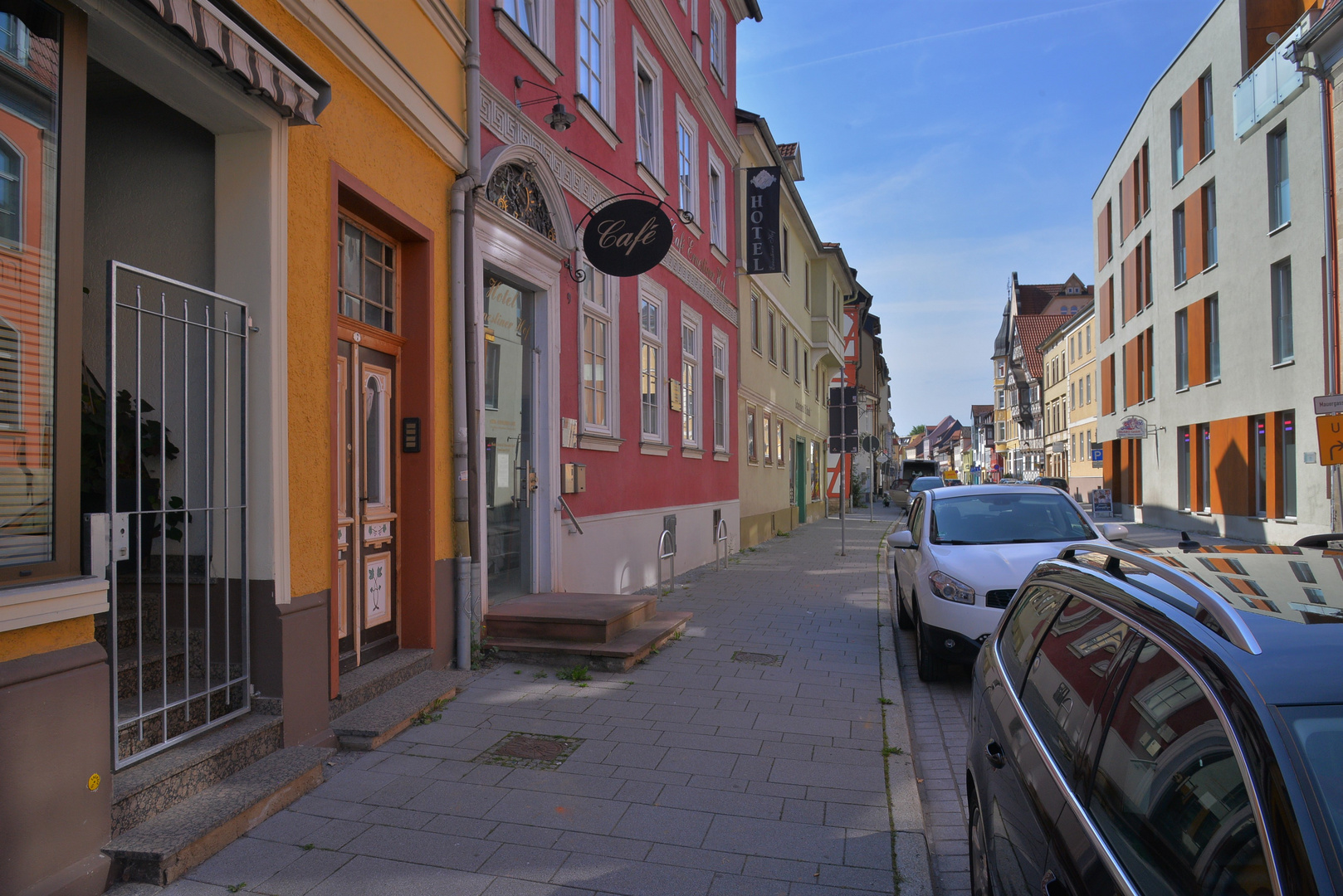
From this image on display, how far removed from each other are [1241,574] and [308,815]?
385cm

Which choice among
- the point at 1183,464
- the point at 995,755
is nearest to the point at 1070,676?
the point at 995,755

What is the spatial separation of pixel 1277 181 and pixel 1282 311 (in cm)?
297

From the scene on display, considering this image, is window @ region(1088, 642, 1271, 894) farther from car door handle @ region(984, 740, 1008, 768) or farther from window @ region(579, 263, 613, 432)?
window @ region(579, 263, 613, 432)

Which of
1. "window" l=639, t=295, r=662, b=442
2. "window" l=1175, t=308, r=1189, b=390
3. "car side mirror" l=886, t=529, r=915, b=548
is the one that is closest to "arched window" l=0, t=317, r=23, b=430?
"car side mirror" l=886, t=529, r=915, b=548

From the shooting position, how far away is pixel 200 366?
4.56 meters

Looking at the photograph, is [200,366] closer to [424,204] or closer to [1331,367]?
[424,204]

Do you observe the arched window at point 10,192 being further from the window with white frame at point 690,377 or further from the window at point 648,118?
the window with white frame at point 690,377

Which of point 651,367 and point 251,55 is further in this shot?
point 651,367

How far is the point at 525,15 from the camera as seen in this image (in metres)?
8.30

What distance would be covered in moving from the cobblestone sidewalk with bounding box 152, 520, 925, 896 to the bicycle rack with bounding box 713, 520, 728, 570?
25.0 feet

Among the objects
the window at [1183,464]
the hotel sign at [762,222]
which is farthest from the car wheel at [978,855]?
the window at [1183,464]

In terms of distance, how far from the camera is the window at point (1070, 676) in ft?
7.12

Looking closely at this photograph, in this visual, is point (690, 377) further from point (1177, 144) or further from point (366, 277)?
point (1177, 144)

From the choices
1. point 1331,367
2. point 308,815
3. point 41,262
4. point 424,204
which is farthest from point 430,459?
point 1331,367
